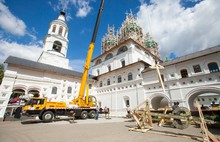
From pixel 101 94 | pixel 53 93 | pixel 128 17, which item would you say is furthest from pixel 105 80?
pixel 128 17

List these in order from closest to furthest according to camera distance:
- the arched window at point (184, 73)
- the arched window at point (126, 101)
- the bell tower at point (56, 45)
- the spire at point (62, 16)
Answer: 1. the arched window at point (184, 73)
2. the arched window at point (126, 101)
3. the bell tower at point (56, 45)
4. the spire at point (62, 16)

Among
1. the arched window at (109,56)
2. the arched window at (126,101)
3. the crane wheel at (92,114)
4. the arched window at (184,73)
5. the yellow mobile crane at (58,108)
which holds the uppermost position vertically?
the arched window at (109,56)

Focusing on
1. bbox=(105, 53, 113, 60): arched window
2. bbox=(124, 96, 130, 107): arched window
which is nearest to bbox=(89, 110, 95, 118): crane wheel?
bbox=(124, 96, 130, 107): arched window

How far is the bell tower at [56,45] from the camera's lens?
1190 inches

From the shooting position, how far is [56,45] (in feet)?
107

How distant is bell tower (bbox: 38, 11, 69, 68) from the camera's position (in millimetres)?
30234

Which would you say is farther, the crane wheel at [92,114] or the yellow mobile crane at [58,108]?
the crane wheel at [92,114]

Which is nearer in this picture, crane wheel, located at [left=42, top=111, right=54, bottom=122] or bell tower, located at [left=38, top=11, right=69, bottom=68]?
crane wheel, located at [left=42, top=111, right=54, bottom=122]

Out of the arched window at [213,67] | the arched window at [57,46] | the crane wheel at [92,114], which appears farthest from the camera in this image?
the arched window at [57,46]

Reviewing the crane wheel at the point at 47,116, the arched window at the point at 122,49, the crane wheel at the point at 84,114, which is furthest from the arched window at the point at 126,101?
the crane wheel at the point at 47,116

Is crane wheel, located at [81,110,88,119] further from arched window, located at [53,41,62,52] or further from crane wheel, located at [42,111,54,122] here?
arched window, located at [53,41,62,52]

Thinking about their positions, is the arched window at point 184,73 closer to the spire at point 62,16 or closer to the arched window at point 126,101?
the arched window at point 126,101

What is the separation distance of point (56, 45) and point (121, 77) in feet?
74.1

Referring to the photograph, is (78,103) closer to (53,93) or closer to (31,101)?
(31,101)
